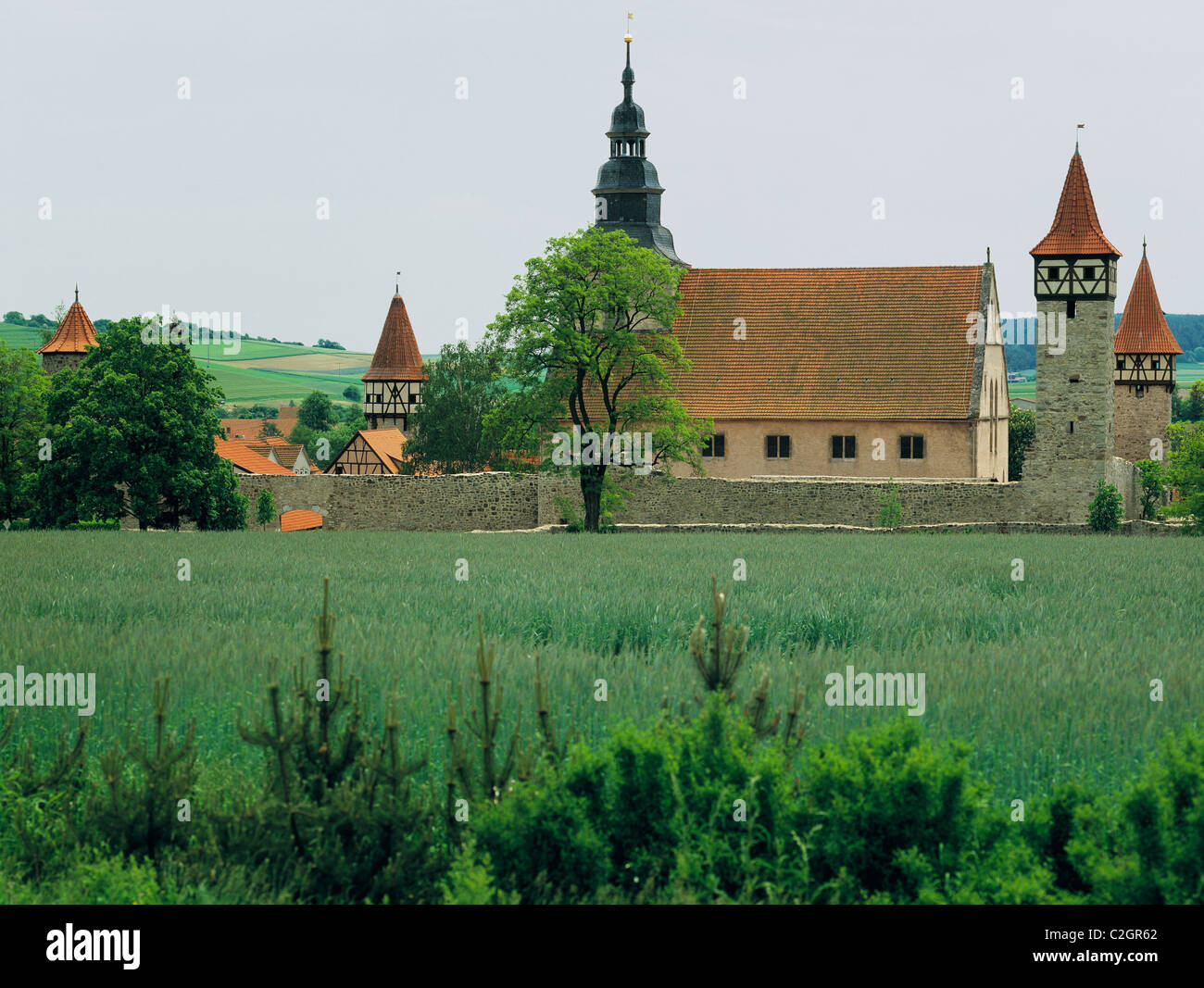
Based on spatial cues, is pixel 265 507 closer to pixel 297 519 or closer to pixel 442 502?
pixel 297 519

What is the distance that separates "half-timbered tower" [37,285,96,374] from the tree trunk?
30.8 m

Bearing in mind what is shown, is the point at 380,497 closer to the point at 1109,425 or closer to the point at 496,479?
the point at 496,479

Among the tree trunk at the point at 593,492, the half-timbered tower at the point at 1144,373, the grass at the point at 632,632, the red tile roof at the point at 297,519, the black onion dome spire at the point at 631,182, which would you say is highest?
the black onion dome spire at the point at 631,182

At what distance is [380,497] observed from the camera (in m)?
38.3

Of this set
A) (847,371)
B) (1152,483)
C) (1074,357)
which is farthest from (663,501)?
(1152,483)

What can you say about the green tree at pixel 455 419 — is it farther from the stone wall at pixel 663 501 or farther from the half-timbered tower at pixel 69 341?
the stone wall at pixel 663 501

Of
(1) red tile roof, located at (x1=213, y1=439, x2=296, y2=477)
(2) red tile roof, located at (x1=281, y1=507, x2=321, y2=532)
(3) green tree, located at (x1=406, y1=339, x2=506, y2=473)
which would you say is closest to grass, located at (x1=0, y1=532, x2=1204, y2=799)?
(2) red tile roof, located at (x1=281, y1=507, x2=321, y2=532)

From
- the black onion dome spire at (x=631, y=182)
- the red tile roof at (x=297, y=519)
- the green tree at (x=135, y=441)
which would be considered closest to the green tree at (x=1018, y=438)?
the black onion dome spire at (x=631, y=182)

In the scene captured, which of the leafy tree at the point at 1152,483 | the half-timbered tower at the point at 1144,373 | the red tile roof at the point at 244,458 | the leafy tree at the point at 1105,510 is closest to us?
the leafy tree at the point at 1105,510

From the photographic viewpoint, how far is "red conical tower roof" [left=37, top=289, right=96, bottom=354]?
56.3 m

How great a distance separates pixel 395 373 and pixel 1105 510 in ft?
135

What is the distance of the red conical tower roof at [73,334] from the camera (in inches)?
2216

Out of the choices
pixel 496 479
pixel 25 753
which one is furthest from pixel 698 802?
pixel 496 479

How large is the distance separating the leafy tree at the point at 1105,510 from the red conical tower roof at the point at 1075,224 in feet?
23.8
